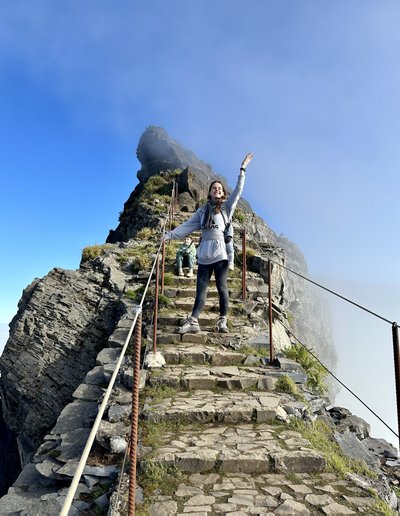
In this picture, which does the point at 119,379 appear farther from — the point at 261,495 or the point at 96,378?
the point at 261,495

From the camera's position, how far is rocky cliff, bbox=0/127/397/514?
393cm

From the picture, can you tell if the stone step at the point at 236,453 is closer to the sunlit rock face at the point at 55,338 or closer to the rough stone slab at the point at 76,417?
the rough stone slab at the point at 76,417

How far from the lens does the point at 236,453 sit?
12.9 ft

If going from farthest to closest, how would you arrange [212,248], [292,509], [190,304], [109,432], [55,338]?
[55,338], [190,304], [212,248], [109,432], [292,509]

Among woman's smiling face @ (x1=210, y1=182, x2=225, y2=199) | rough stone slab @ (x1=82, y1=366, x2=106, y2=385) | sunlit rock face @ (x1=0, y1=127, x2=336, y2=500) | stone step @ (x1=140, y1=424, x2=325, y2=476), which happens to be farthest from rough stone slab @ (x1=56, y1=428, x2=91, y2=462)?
sunlit rock face @ (x1=0, y1=127, x2=336, y2=500)

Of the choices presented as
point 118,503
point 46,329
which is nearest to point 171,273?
point 46,329

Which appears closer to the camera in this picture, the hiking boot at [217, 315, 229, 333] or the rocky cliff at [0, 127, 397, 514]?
the rocky cliff at [0, 127, 397, 514]

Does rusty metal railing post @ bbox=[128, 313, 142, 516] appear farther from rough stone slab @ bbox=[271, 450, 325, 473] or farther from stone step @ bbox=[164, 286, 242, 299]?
stone step @ bbox=[164, 286, 242, 299]

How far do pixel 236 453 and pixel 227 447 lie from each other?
0.16 metres

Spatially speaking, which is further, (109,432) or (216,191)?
(216,191)

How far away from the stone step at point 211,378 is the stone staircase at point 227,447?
0.01 metres

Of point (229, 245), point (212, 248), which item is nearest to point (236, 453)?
point (212, 248)

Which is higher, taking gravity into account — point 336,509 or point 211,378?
point 211,378

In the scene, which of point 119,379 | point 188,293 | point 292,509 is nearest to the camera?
point 292,509
